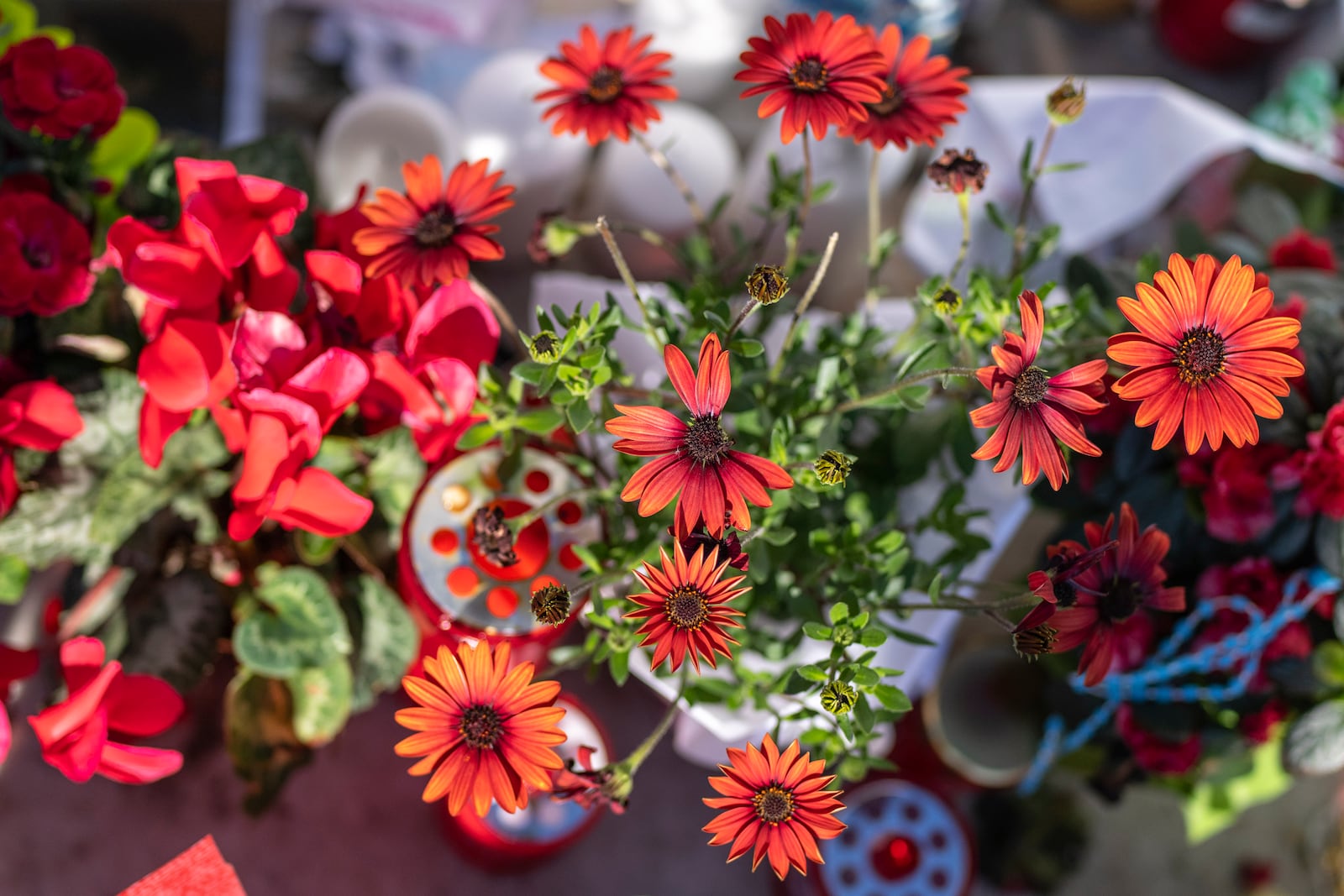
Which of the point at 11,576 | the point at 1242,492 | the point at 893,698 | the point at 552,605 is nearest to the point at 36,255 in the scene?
the point at 11,576

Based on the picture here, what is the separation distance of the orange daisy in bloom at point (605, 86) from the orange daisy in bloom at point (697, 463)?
0.43 feet

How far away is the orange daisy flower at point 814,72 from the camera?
330mm

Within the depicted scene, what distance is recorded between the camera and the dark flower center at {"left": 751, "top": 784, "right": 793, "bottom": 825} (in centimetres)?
28

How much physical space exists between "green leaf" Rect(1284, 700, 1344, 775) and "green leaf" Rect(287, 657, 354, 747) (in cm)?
48

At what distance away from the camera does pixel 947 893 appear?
1.86ft

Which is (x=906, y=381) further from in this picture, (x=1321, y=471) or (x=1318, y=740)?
(x=1318, y=740)

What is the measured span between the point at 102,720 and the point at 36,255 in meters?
0.20

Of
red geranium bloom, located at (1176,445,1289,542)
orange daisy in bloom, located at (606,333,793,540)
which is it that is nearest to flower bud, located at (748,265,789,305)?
orange daisy in bloom, located at (606,333,793,540)

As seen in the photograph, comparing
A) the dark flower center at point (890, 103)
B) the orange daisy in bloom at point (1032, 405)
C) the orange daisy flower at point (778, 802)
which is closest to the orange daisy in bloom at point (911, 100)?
the dark flower center at point (890, 103)

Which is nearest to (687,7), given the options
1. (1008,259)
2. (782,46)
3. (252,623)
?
(1008,259)

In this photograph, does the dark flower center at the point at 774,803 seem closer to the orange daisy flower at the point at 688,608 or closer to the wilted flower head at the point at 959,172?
the orange daisy flower at the point at 688,608

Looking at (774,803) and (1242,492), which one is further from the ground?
(1242,492)

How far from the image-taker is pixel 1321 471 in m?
0.42

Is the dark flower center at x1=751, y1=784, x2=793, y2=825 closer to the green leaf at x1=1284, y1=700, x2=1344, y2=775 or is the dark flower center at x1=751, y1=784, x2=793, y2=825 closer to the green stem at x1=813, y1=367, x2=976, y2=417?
the green stem at x1=813, y1=367, x2=976, y2=417
